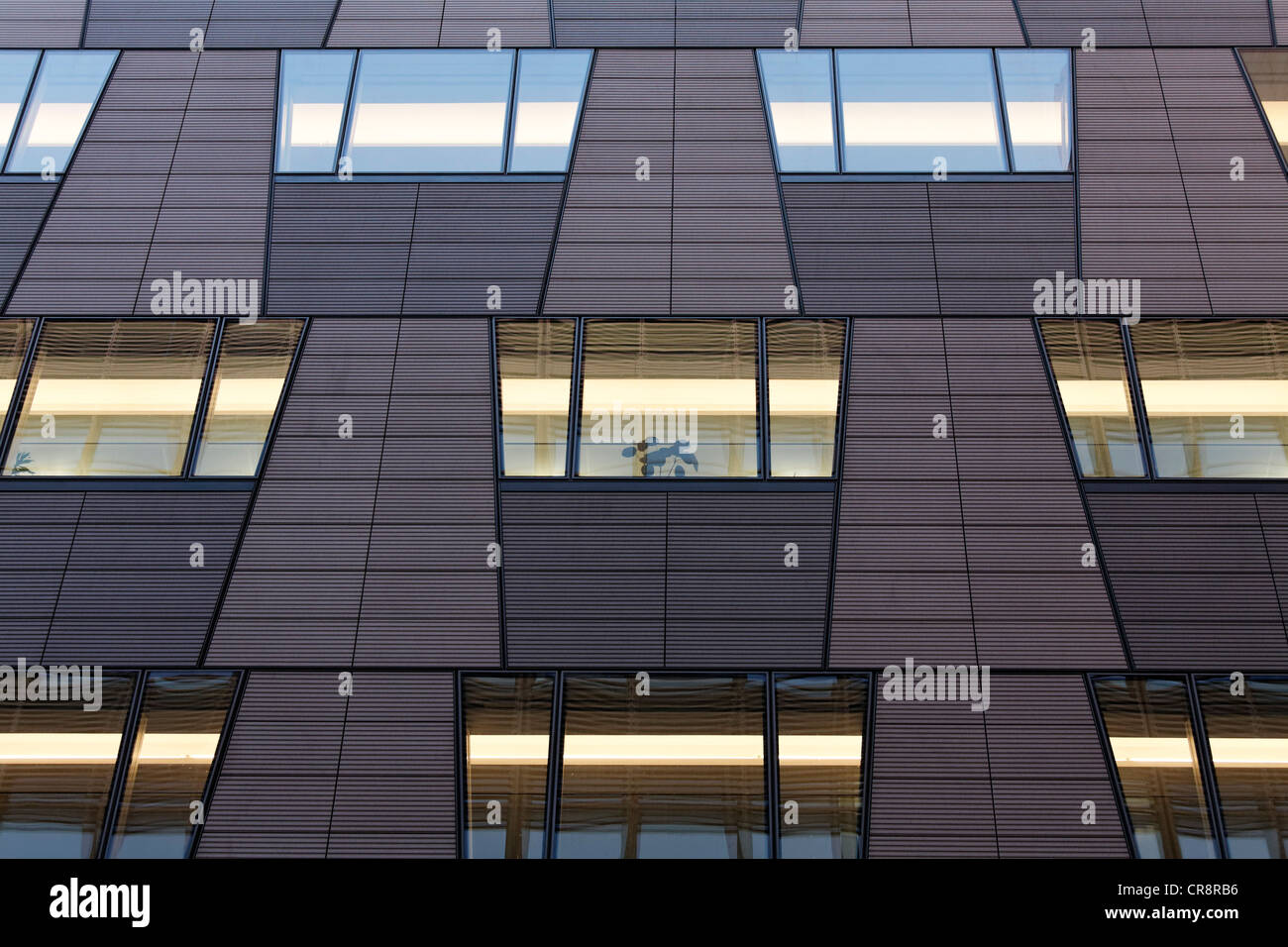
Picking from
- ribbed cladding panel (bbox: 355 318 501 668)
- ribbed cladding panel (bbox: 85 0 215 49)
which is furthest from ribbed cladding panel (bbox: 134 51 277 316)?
ribbed cladding panel (bbox: 355 318 501 668)

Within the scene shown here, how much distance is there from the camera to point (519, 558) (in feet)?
33.4

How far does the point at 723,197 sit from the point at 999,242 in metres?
3.22

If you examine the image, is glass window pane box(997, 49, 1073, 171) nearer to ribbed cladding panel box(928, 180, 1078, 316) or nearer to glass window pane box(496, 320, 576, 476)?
ribbed cladding panel box(928, 180, 1078, 316)

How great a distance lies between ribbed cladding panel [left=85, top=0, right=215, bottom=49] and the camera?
1253 cm

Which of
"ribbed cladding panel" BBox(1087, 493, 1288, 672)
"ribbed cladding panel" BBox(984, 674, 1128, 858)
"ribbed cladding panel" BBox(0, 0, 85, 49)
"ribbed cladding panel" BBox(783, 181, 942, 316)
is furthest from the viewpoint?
"ribbed cladding panel" BBox(0, 0, 85, 49)

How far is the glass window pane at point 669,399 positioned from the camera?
415 inches

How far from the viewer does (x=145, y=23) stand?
41.4 ft

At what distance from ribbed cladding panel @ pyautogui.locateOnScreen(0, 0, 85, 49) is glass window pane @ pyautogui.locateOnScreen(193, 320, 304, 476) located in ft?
15.7

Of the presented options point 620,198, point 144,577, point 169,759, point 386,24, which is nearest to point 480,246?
point 620,198

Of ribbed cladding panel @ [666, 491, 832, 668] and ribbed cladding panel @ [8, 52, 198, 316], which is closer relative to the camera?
ribbed cladding panel @ [666, 491, 832, 668]

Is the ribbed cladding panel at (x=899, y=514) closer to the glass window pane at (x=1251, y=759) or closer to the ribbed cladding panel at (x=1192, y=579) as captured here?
the ribbed cladding panel at (x=1192, y=579)

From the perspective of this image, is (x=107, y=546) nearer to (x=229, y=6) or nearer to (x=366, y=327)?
(x=366, y=327)

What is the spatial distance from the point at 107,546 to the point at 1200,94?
13.6 meters

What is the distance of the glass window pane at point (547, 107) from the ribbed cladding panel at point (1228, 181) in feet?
23.8
